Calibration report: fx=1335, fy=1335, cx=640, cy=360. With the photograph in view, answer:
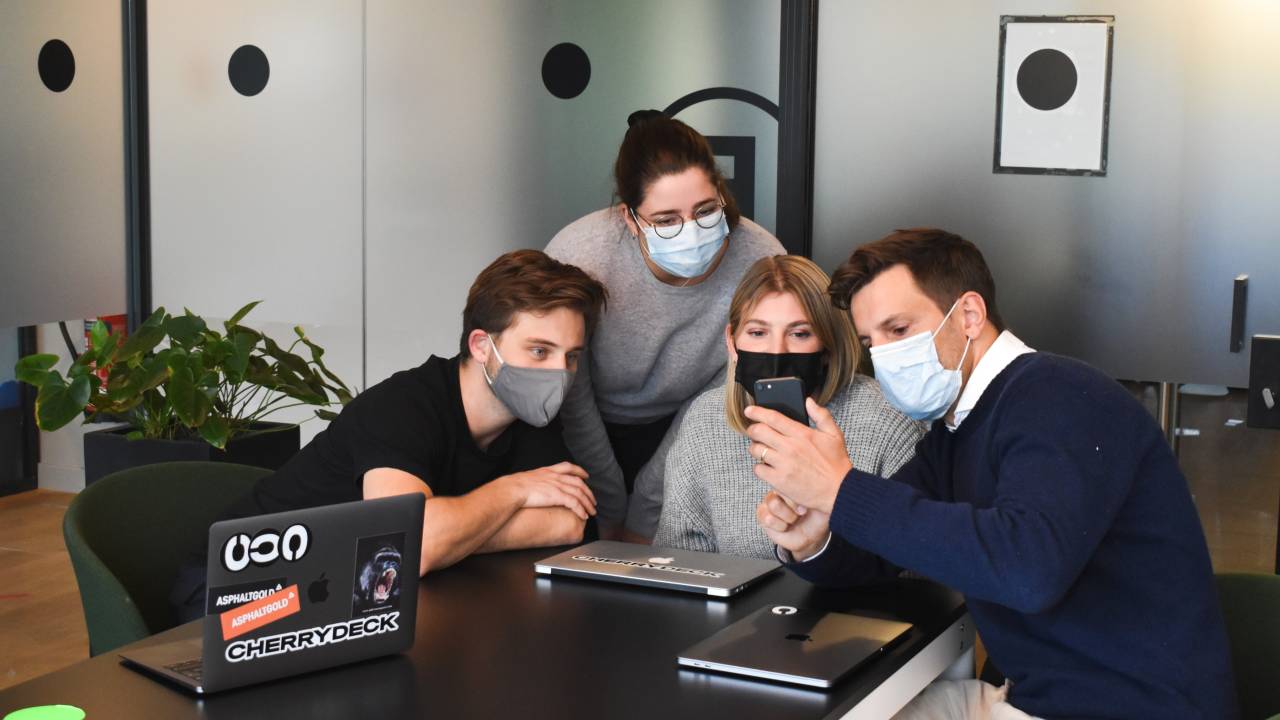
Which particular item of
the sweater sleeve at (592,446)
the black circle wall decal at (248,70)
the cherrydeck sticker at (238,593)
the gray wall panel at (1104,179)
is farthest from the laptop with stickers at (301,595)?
the black circle wall decal at (248,70)

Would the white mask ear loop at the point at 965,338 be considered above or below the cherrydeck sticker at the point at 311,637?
above

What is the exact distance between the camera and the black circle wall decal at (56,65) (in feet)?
13.8

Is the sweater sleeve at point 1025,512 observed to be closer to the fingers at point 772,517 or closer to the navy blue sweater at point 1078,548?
the navy blue sweater at point 1078,548

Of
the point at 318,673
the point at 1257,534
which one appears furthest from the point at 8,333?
the point at 1257,534

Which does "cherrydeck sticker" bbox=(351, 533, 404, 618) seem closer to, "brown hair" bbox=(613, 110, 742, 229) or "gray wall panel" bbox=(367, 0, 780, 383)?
"brown hair" bbox=(613, 110, 742, 229)

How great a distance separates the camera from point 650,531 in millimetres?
2814

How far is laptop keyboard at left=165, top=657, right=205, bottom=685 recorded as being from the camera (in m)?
1.50

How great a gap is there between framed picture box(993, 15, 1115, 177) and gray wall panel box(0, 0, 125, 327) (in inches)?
112

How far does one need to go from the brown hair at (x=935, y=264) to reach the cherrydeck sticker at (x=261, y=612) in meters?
0.91

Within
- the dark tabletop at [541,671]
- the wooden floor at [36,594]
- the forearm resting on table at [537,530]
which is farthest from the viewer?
the wooden floor at [36,594]

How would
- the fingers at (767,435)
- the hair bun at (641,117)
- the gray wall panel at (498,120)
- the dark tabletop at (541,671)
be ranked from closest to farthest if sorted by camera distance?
the dark tabletop at (541,671)
the fingers at (767,435)
the hair bun at (641,117)
the gray wall panel at (498,120)

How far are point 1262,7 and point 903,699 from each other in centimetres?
224

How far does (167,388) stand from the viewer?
10.9 ft

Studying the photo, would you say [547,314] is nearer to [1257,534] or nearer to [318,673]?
[318,673]
